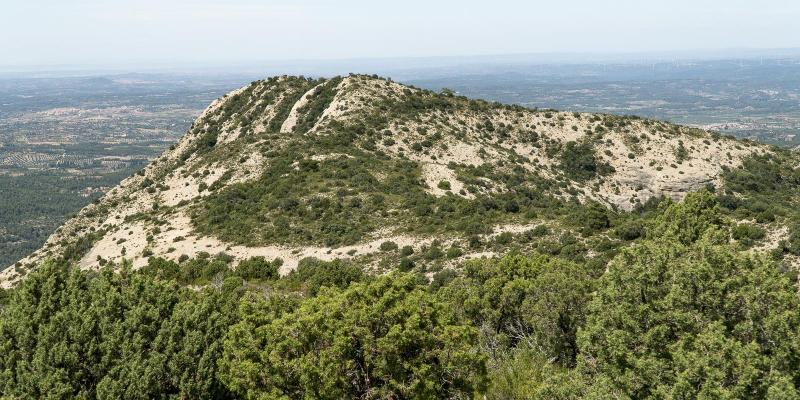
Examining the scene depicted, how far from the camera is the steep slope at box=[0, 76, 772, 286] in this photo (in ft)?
145

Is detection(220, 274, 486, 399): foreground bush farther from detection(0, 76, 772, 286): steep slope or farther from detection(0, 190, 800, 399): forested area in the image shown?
detection(0, 76, 772, 286): steep slope

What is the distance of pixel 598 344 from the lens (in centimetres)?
1323

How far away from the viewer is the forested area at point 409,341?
11.5 metres

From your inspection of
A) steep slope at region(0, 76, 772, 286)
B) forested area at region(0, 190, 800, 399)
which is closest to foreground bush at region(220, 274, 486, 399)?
forested area at region(0, 190, 800, 399)

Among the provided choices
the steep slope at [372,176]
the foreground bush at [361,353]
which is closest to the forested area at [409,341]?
the foreground bush at [361,353]

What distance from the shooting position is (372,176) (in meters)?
55.5

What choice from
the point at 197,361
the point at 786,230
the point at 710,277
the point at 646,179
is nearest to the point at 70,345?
the point at 197,361

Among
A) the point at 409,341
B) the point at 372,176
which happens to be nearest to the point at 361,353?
the point at 409,341

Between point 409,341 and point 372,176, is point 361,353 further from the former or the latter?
point 372,176

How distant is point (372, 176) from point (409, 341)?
42.4 m

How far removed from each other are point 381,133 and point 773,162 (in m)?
54.0

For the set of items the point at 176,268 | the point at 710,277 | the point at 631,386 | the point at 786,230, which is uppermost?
the point at 710,277

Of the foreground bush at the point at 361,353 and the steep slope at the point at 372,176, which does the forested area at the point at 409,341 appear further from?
the steep slope at the point at 372,176

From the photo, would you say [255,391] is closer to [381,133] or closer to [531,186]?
[531,186]
